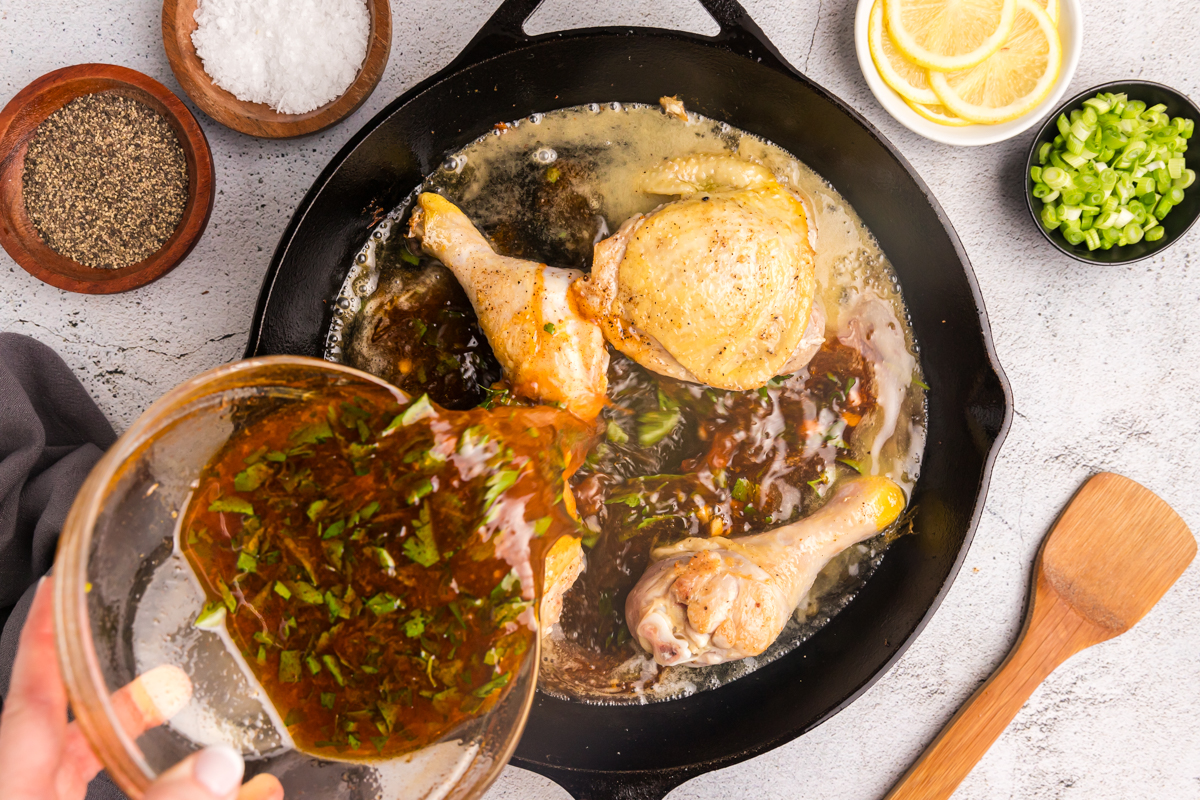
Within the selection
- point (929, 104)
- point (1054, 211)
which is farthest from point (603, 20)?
point (1054, 211)

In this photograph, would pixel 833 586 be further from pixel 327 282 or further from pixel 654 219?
pixel 327 282

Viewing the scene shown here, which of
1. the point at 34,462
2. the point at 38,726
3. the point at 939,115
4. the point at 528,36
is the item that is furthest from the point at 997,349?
the point at 34,462

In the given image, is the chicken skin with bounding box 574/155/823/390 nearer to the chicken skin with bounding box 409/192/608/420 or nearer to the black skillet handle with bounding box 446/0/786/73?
the chicken skin with bounding box 409/192/608/420

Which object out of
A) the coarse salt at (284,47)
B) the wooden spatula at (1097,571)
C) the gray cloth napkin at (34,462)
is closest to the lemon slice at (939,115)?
Result: the wooden spatula at (1097,571)

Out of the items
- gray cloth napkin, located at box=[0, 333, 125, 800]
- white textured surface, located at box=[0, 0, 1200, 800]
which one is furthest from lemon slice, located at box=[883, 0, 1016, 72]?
gray cloth napkin, located at box=[0, 333, 125, 800]

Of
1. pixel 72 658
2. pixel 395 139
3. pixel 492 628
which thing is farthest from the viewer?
pixel 395 139

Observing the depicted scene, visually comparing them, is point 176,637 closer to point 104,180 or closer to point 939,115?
point 104,180

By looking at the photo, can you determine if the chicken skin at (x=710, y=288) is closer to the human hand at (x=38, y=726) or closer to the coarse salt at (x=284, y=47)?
the coarse salt at (x=284, y=47)
